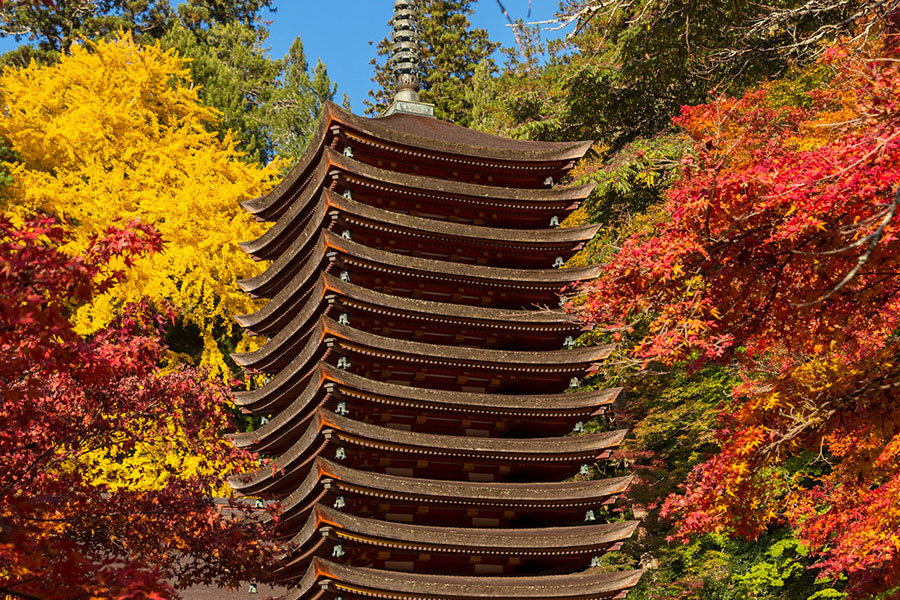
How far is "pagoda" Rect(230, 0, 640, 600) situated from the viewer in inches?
585

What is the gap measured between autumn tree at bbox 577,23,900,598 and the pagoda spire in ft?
33.3

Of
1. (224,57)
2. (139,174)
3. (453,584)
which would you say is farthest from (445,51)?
(453,584)

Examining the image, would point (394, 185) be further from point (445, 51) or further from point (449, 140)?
point (445, 51)

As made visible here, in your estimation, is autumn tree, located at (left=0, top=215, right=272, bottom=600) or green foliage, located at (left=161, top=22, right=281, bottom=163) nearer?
autumn tree, located at (left=0, top=215, right=272, bottom=600)

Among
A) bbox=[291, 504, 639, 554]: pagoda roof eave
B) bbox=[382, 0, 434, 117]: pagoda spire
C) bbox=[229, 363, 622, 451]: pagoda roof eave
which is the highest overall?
bbox=[382, 0, 434, 117]: pagoda spire

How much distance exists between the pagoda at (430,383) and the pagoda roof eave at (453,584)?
4cm

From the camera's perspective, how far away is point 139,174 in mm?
27719

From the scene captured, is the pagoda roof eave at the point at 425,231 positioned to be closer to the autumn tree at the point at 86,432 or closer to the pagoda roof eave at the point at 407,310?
the pagoda roof eave at the point at 407,310

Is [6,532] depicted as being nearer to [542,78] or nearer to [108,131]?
[108,131]

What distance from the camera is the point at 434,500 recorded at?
596 inches

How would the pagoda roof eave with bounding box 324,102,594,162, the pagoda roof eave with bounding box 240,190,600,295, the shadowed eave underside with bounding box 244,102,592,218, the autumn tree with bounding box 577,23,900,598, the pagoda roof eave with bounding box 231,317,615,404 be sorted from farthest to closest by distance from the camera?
the pagoda roof eave with bounding box 324,102,594,162 → the shadowed eave underside with bounding box 244,102,592,218 → the pagoda roof eave with bounding box 240,190,600,295 → the pagoda roof eave with bounding box 231,317,615,404 → the autumn tree with bounding box 577,23,900,598

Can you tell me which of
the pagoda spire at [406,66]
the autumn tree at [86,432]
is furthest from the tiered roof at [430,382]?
the autumn tree at [86,432]

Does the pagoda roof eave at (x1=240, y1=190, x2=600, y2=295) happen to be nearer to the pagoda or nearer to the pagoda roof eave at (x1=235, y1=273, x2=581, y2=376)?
the pagoda

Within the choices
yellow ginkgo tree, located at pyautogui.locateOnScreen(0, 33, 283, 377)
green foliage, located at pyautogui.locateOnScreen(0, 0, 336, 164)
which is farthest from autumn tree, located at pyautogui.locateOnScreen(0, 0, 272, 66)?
yellow ginkgo tree, located at pyautogui.locateOnScreen(0, 33, 283, 377)
